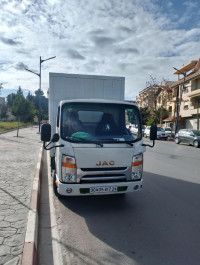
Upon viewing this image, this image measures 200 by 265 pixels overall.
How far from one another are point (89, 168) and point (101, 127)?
0.99 metres

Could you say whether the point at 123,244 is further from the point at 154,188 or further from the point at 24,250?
the point at 154,188

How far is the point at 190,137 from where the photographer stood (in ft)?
65.5

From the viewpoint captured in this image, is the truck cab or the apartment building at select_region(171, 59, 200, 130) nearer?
the truck cab

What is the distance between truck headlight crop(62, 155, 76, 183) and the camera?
4.19 m

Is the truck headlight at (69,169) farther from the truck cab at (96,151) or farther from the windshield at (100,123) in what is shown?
the windshield at (100,123)

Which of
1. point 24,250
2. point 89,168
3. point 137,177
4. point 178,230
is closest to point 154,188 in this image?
point 137,177

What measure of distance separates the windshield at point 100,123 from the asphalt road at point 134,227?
1542 mm

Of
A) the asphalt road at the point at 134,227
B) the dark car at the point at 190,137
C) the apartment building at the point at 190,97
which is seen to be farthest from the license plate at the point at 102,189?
the apartment building at the point at 190,97

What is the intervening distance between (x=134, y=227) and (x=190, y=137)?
17.7m

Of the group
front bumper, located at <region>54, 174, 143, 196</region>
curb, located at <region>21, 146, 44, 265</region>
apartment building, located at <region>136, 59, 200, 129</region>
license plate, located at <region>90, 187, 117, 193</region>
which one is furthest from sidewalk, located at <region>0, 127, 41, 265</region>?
apartment building, located at <region>136, 59, 200, 129</region>

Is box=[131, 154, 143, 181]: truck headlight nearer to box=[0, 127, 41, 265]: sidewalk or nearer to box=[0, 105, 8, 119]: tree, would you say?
box=[0, 127, 41, 265]: sidewalk

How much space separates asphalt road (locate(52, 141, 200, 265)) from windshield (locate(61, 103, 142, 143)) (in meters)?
1.54

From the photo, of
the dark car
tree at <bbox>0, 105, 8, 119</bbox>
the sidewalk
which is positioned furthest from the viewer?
tree at <bbox>0, 105, 8, 119</bbox>

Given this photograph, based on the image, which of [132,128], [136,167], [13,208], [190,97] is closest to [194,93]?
[190,97]
